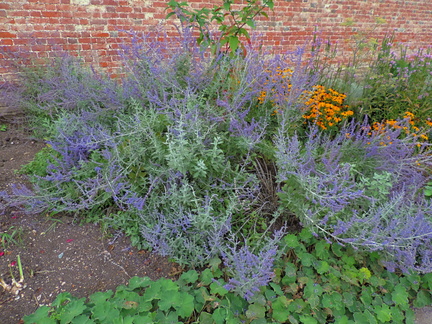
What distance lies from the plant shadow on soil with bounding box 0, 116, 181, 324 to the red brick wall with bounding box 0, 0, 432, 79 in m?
2.87

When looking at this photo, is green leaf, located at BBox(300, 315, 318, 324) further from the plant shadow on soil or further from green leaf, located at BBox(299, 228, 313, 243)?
the plant shadow on soil

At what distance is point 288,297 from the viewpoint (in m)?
2.02

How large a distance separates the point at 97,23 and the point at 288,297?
4.64 meters

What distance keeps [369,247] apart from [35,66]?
464 centimetres

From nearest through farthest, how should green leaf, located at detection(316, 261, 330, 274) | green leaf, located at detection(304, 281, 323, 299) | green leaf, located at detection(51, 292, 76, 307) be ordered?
green leaf, located at detection(51, 292, 76, 307)
green leaf, located at detection(304, 281, 323, 299)
green leaf, located at detection(316, 261, 330, 274)

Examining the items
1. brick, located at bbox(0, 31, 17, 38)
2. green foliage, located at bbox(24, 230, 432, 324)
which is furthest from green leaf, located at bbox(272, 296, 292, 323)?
brick, located at bbox(0, 31, 17, 38)

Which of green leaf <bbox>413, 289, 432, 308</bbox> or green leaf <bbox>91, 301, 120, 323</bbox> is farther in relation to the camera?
green leaf <bbox>413, 289, 432, 308</bbox>

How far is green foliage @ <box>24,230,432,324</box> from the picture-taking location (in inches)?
68.3

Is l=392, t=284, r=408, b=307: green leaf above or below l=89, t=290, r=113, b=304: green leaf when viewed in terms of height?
below

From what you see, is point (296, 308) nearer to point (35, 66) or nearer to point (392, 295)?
point (392, 295)

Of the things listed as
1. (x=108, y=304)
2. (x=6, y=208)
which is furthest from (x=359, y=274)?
(x=6, y=208)

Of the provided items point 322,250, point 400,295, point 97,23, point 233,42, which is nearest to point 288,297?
point 322,250

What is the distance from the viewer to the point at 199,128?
7.20 feet

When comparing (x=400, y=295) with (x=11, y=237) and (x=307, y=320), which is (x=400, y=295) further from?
(x=11, y=237)
